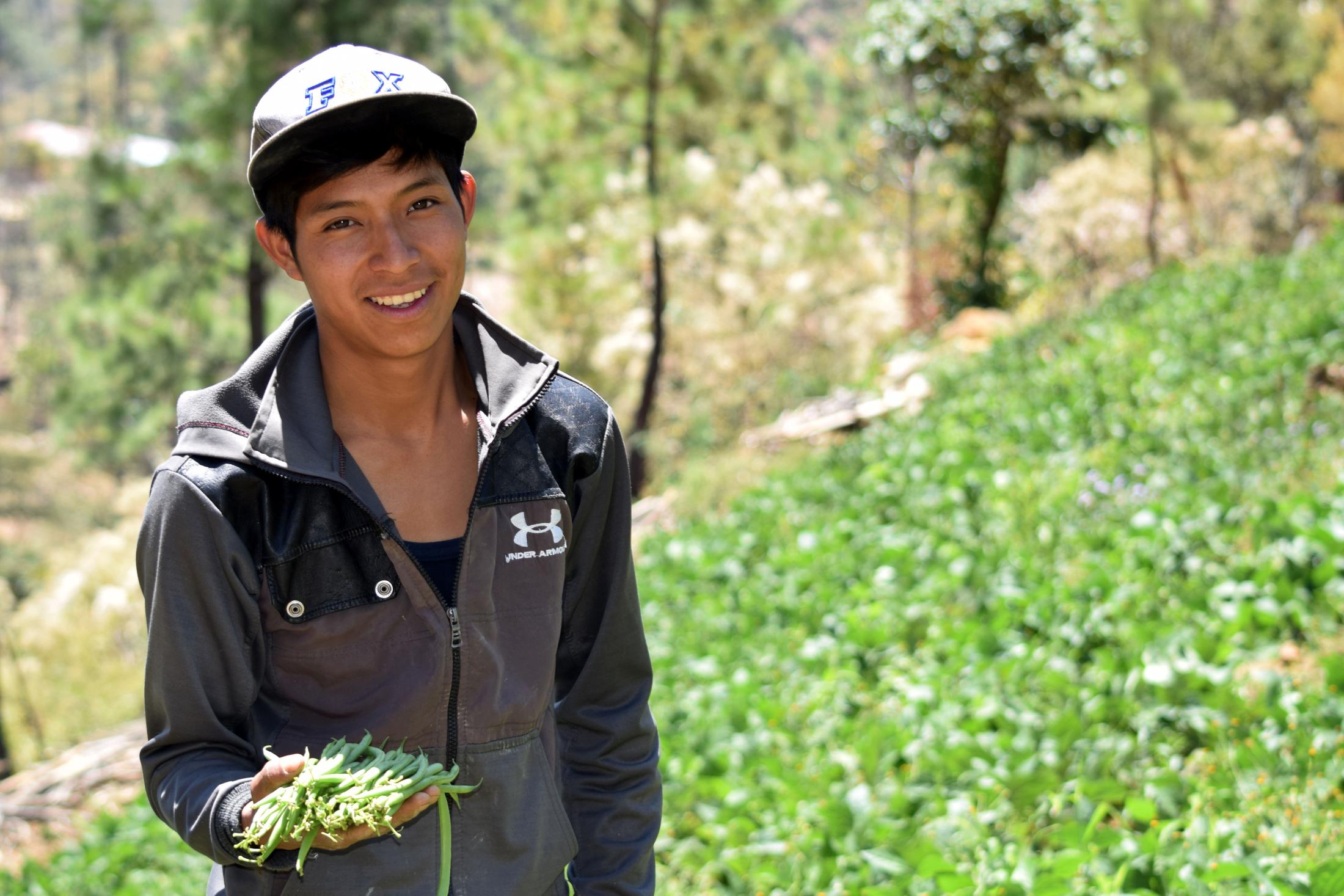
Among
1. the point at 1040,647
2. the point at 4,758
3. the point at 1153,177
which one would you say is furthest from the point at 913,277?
the point at 4,758

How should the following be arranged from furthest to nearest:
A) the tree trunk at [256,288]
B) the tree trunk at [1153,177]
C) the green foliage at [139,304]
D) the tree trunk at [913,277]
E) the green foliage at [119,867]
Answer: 1. the tree trunk at [913,277]
2. the green foliage at [139,304]
3. the tree trunk at [256,288]
4. the tree trunk at [1153,177]
5. the green foliage at [119,867]

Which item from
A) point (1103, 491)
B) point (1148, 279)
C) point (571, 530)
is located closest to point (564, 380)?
point (571, 530)

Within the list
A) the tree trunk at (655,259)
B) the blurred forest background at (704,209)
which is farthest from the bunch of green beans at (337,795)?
the tree trunk at (655,259)

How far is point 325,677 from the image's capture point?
1400 millimetres

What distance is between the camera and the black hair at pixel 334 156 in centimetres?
137

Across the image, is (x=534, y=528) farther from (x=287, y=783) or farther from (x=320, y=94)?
(x=320, y=94)

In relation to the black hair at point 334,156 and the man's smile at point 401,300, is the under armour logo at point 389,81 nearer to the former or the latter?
the black hair at point 334,156

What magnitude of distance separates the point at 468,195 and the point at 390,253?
23 centimetres

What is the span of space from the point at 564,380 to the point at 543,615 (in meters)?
0.33

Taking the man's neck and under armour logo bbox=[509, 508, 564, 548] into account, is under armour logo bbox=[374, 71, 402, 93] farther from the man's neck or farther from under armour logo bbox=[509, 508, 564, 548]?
under armour logo bbox=[509, 508, 564, 548]

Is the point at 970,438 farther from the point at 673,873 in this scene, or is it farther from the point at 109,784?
the point at 109,784

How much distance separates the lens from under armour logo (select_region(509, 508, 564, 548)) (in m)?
1.49

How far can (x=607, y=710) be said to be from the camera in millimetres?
1634

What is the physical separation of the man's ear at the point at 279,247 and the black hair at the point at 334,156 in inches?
0.6
